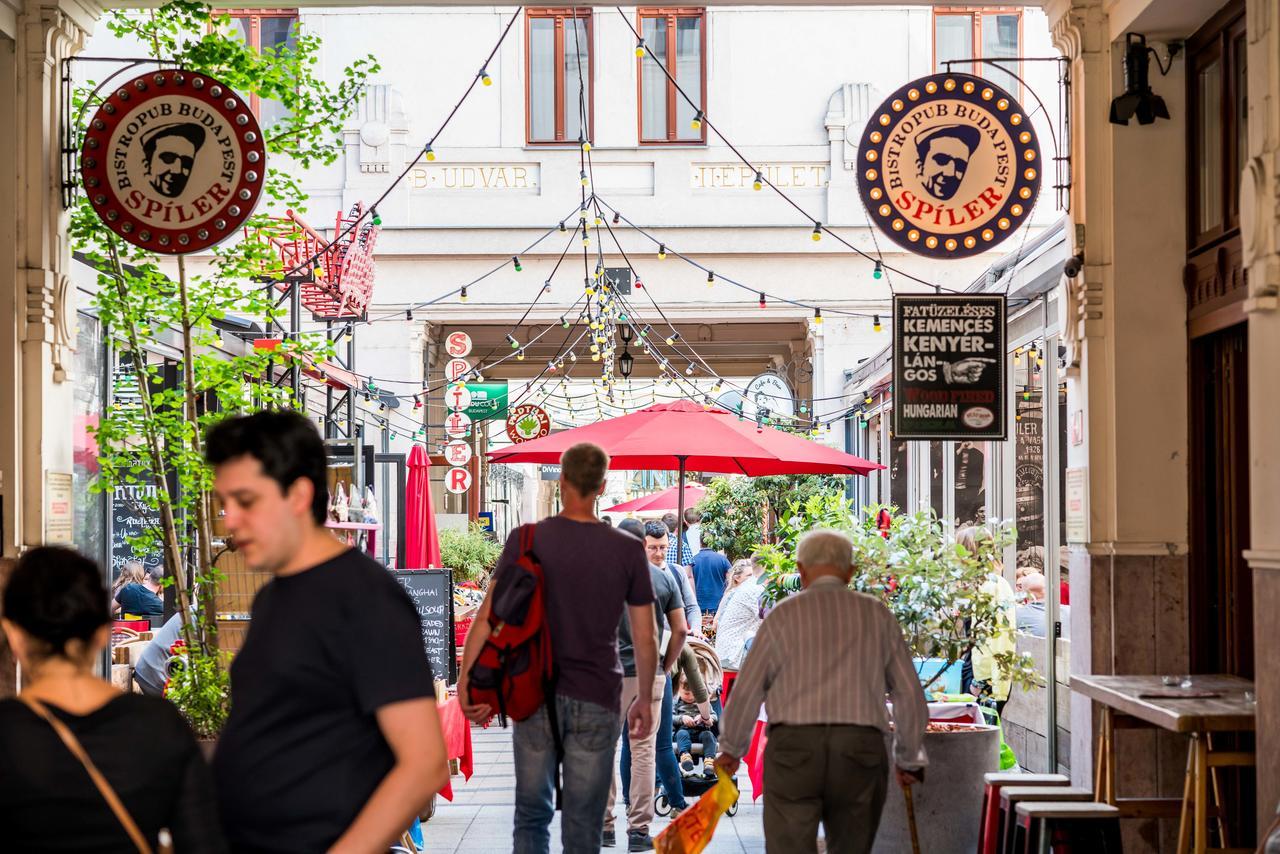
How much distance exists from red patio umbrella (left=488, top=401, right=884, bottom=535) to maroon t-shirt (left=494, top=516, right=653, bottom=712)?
3.02m

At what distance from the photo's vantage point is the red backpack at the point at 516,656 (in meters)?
5.54

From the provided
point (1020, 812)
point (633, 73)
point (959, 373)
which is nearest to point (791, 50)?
point (633, 73)

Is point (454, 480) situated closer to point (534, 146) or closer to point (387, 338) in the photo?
point (387, 338)

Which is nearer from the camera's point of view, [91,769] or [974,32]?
[91,769]

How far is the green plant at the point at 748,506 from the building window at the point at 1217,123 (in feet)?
38.5

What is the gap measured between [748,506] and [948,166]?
484 inches

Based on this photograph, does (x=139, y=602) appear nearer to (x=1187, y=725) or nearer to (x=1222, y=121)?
(x=1222, y=121)

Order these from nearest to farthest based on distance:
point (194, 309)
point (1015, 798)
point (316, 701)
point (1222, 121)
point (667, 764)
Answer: point (316, 701)
point (1015, 798)
point (1222, 121)
point (194, 309)
point (667, 764)

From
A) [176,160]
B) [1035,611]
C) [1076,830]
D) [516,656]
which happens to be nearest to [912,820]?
[1076,830]

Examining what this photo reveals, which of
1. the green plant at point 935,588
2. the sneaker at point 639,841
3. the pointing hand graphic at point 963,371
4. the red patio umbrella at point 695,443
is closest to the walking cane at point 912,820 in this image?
the green plant at point 935,588

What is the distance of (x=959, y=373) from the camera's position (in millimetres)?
7770

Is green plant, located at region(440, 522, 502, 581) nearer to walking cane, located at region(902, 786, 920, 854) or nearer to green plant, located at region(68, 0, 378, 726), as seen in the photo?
green plant, located at region(68, 0, 378, 726)

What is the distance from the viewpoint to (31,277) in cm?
711

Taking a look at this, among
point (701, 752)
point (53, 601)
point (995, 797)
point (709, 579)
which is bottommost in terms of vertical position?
point (701, 752)
